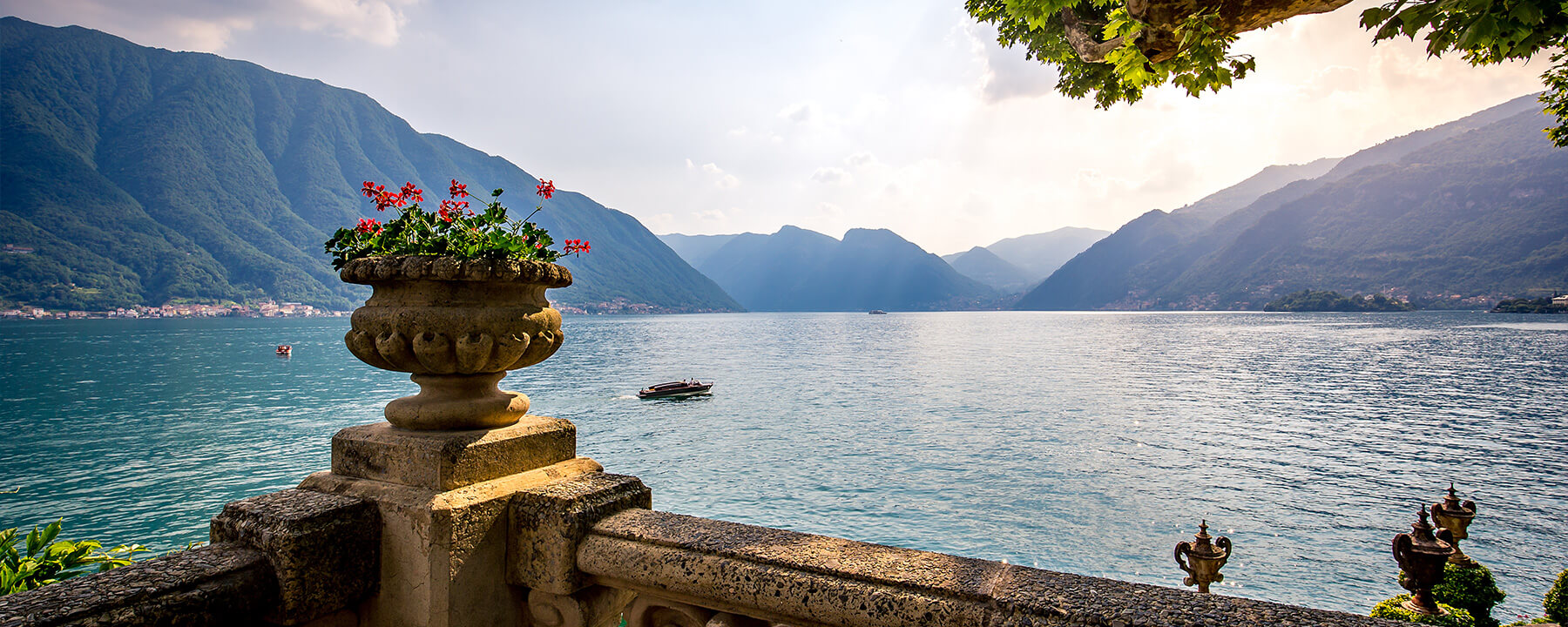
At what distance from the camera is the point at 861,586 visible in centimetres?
223

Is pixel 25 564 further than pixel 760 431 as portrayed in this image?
No

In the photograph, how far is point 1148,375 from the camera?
6600 cm

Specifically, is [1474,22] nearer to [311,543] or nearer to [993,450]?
[311,543]

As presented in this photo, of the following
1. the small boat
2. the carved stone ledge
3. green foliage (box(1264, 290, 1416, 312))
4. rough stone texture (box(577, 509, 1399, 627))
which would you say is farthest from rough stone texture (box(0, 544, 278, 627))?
green foliage (box(1264, 290, 1416, 312))

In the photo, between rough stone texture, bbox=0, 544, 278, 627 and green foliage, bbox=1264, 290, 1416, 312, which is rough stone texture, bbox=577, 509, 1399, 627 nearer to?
rough stone texture, bbox=0, 544, 278, 627

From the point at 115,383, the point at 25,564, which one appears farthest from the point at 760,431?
the point at 115,383

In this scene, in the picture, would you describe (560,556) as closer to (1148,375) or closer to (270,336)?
(1148,375)

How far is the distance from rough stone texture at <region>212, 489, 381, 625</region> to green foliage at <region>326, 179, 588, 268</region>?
1.08 m

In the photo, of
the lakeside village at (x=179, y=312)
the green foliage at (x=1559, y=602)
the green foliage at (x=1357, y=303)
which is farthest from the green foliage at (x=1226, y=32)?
the green foliage at (x=1357, y=303)

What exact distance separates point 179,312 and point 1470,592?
9275 inches

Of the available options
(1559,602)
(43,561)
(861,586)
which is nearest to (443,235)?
(861,586)

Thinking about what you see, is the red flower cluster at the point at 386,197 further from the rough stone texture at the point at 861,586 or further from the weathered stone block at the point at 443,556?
the rough stone texture at the point at 861,586

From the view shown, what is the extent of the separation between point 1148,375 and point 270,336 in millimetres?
141770

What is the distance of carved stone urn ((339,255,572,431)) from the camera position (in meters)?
2.84
